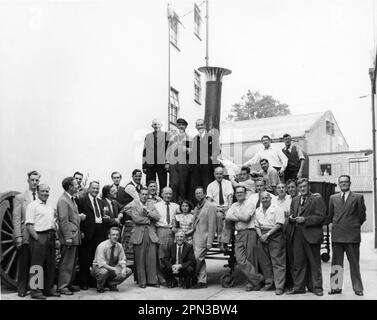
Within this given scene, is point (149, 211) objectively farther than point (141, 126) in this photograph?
No

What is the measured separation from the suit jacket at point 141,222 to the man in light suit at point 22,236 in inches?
66.6

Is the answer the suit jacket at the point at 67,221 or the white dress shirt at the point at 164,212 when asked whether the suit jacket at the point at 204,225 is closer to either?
the white dress shirt at the point at 164,212

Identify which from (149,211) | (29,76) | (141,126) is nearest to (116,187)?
(149,211)

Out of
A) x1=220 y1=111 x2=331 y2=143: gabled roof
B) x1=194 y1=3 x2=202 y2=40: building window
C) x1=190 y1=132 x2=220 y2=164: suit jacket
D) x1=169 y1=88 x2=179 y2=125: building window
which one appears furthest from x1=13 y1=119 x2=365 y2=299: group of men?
x1=220 y1=111 x2=331 y2=143: gabled roof

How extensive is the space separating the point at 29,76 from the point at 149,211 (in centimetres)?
326

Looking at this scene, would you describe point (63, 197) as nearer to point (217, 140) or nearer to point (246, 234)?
point (246, 234)

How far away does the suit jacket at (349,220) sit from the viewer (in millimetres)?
6297

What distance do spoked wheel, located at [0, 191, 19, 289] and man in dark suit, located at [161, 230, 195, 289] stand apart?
2174mm

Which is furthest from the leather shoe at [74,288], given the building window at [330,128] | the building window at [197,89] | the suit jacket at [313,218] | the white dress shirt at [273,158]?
the building window at [330,128]

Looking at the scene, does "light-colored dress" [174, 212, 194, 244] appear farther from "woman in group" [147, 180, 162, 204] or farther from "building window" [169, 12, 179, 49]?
"building window" [169, 12, 179, 49]

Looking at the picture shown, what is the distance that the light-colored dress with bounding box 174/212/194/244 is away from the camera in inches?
294

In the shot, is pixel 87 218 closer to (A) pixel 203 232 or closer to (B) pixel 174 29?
(A) pixel 203 232

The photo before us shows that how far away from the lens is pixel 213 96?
11.3 meters
